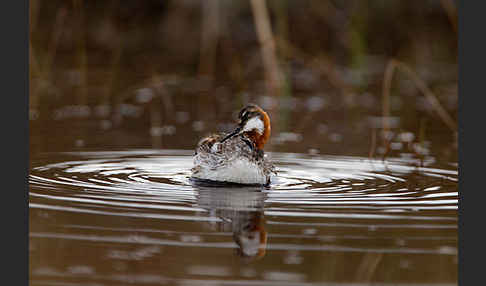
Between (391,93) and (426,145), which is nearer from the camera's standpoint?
(426,145)

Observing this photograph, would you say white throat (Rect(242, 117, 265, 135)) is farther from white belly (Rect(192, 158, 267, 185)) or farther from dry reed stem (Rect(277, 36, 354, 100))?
dry reed stem (Rect(277, 36, 354, 100))

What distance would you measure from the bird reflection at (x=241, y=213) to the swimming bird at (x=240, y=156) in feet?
0.58

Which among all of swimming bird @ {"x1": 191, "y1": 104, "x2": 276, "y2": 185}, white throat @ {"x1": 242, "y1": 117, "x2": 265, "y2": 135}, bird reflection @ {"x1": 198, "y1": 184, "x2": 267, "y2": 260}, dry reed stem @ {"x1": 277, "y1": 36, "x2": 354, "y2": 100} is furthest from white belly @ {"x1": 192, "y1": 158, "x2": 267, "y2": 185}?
dry reed stem @ {"x1": 277, "y1": 36, "x2": 354, "y2": 100}

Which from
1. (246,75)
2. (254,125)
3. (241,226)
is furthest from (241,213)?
(246,75)

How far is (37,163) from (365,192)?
3991 millimetres

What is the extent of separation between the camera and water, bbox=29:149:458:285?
21.1 feet

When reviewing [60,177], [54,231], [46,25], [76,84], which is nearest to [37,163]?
[60,177]

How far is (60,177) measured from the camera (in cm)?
963

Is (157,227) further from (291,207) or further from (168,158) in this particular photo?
(168,158)

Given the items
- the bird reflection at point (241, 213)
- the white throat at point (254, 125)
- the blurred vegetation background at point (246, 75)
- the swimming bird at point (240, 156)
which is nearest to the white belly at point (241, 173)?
the swimming bird at point (240, 156)

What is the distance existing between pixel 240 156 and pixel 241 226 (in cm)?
188

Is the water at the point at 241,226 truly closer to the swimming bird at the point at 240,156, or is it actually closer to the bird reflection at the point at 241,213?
the bird reflection at the point at 241,213

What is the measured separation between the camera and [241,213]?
8203 millimetres

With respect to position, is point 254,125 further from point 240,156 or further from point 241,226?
point 241,226
